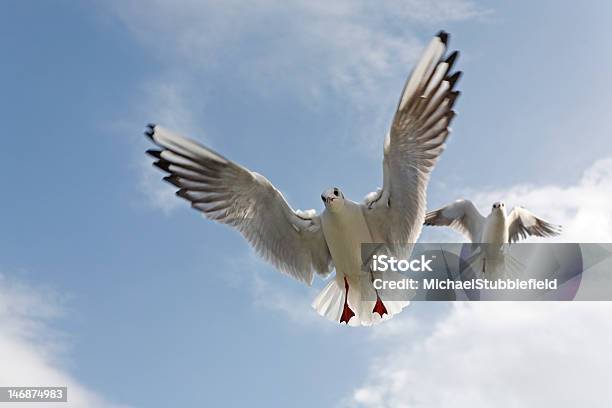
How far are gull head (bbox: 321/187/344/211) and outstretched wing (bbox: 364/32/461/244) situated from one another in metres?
0.35

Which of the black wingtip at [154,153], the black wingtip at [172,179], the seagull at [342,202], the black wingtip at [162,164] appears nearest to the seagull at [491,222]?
the seagull at [342,202]

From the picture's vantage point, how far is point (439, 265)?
9773mm

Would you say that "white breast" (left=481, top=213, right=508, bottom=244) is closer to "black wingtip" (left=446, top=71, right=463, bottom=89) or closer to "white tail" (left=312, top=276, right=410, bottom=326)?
"white tail" (left=312, top=276, right=410, bottom=326)

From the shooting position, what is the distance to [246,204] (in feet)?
27.1

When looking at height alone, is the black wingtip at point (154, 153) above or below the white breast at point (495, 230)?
below

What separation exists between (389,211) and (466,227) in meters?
4.73

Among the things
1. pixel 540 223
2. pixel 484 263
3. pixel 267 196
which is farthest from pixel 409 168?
pixel 540 223

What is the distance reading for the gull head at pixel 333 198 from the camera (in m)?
7.81

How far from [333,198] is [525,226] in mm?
5679

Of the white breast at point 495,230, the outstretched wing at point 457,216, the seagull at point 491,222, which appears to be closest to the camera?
the white breast at point 495,230

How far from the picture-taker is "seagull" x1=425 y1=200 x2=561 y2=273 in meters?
11.5

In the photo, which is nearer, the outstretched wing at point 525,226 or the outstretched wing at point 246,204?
the outstretched wing at point 246,204

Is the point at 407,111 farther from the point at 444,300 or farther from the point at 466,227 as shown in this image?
the point at 466,227

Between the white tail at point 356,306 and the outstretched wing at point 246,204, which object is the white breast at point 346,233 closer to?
the outstretched wing at point 246,204
